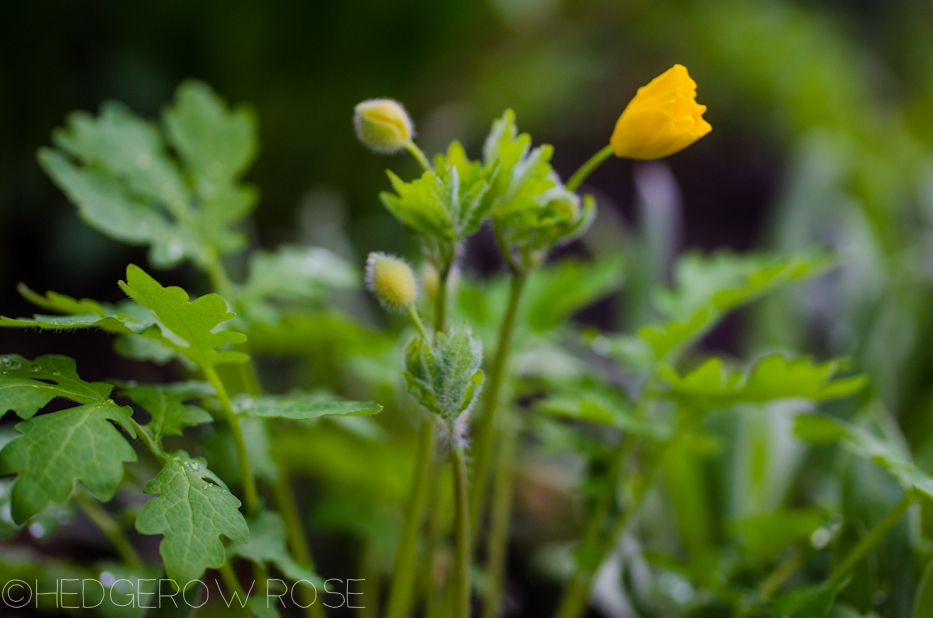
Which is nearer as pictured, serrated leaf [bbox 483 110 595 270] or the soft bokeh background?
serrated leaf [bbox 483 110 595 270]

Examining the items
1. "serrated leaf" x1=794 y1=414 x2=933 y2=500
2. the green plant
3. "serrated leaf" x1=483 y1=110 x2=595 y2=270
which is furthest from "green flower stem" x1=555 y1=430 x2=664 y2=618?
"serrated leaf" x1=483 y1=110 x2=595 y2=270

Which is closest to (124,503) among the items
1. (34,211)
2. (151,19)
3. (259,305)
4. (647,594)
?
(259,305)

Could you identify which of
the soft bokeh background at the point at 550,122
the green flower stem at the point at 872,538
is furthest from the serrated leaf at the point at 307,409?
the soft bokeh background at the point at 550,122

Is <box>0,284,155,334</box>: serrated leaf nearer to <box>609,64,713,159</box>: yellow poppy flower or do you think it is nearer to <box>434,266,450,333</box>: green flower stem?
<box>434,266,450,333</box>: green flower stem

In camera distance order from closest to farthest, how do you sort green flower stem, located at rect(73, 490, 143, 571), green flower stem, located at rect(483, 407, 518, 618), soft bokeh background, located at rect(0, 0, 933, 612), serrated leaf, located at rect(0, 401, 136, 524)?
serrated leaf, located at rect(0, 401, 136, 524) < green flower stem, located at rect(73, 490, 143, 571) < green flower stem, located at rect(483, 407, 518, 618) < soft bokeh background, located at rect(0, 0, 933, 612)

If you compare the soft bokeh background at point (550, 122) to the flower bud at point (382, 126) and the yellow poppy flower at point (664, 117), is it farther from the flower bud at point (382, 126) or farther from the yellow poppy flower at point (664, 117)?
the flower bud at point (382, 126)

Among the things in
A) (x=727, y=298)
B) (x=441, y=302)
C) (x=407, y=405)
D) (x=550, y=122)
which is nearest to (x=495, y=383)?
(x=441, y=302)

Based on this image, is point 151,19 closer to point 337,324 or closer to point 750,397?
point 337,324

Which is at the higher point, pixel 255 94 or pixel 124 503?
pixel 255 94
